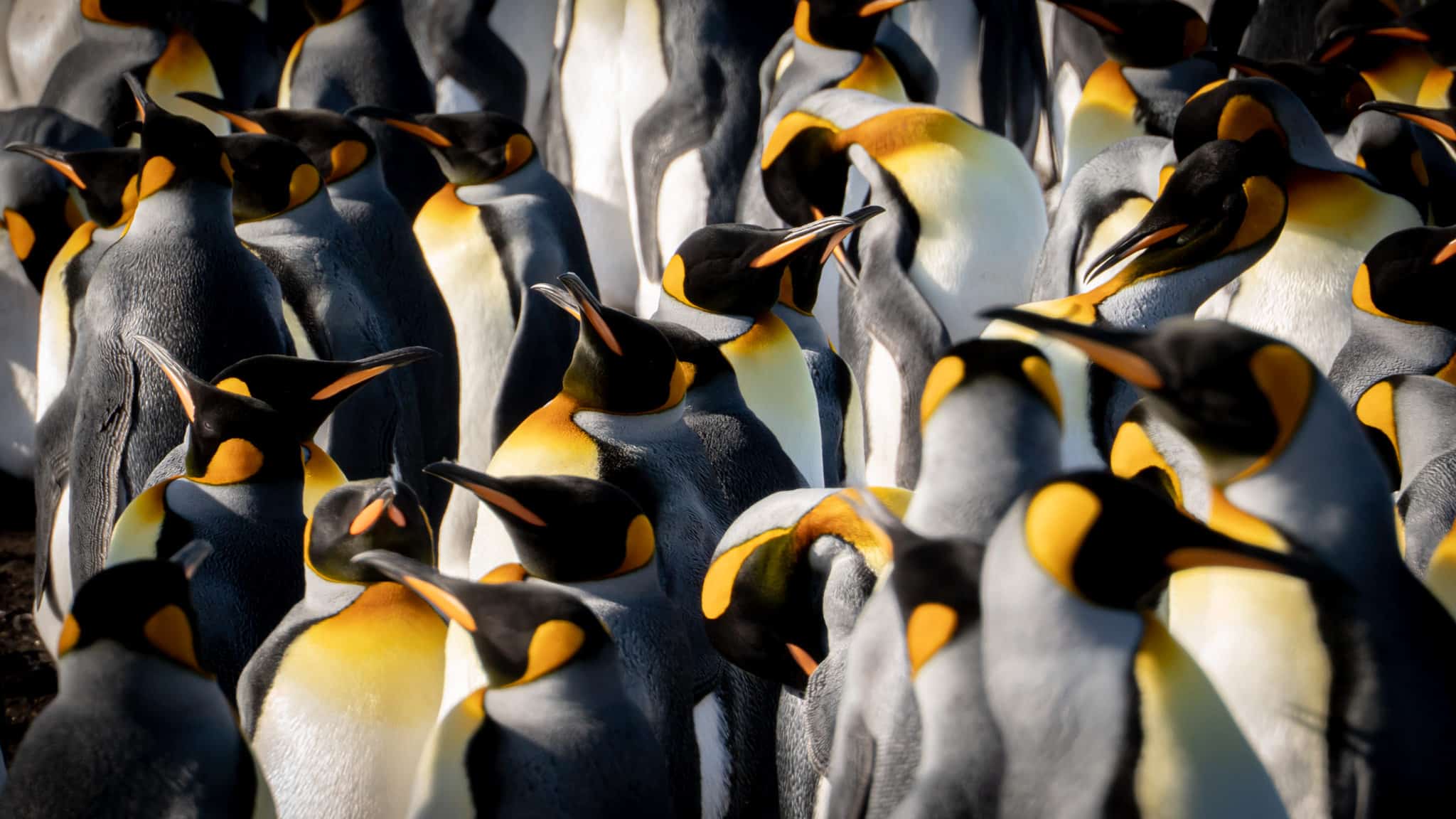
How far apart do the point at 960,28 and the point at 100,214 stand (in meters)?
3.01

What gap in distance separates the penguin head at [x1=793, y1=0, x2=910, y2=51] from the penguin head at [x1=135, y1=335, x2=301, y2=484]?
219cm

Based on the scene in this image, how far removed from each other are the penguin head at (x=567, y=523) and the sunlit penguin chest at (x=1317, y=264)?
1.57 metres

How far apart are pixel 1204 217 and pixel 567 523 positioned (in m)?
1.25

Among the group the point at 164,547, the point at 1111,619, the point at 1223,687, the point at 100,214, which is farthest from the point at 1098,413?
the point at 100,214

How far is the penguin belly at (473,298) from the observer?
12.3ft

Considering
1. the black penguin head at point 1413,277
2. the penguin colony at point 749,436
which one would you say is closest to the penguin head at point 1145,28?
the penguin colony at point 749,436

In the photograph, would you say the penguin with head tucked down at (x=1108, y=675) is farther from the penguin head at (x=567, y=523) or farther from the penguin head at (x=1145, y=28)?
the penguin head at (x=1145, y=28)

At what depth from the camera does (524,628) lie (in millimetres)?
1685

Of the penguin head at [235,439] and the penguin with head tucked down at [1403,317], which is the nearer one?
the penguin head at [235,439]

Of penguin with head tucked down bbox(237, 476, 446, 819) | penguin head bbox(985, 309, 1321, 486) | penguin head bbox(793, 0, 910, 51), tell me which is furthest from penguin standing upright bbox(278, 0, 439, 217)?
penguin head bbox(985, 309, 1321, 486)

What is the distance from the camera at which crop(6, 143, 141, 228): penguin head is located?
3.33 m

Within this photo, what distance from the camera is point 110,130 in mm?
4684

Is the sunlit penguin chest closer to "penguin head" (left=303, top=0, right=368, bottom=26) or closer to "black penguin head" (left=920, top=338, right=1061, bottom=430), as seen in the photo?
"black penguin head" (left=920, top=338, right=1061, bottom=430)

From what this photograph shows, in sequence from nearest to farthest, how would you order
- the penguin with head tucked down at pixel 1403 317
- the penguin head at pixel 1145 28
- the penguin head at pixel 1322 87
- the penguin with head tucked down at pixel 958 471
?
the penguin with head tucked down at pixel 958 471, the penguin with head tucked down at pixel 1403 317, the penguin head at pixel 1145 28, the penguin head at pixel 1322 87
